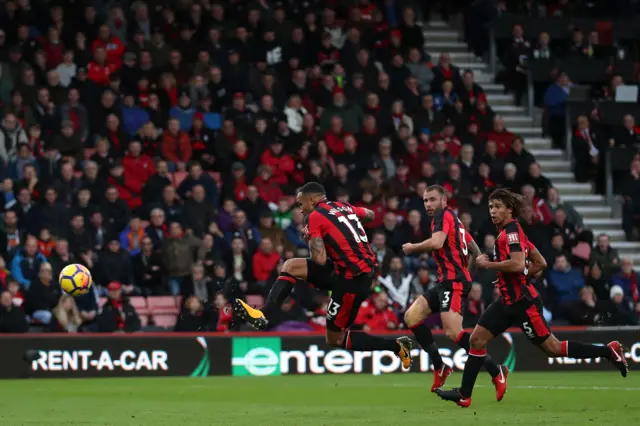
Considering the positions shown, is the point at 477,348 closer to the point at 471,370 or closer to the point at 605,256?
the point at 471,370

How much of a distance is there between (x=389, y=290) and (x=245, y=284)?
89.8 inches

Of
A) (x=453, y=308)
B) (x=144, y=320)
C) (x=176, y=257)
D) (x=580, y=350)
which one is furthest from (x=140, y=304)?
(x=580, y=350)

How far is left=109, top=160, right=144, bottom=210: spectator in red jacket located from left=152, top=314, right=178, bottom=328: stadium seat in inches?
80.5

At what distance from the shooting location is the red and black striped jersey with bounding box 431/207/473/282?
13.0 meters

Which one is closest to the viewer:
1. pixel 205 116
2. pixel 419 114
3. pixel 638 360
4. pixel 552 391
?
pixel 552 391

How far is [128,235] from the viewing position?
20219 mm

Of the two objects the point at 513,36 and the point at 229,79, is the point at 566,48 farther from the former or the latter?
the point at 229,79

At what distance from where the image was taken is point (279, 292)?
13.3m

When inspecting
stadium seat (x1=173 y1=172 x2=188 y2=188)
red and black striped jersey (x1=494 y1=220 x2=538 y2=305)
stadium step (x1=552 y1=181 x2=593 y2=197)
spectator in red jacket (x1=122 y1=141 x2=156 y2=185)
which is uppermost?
spectator in red jacket (x1=122 y1=141 x2=156 y2=185)

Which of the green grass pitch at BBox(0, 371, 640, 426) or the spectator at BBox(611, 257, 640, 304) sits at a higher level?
the spectator at BBox(611, 257, 640, 304)

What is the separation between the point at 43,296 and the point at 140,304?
1610 millimetres

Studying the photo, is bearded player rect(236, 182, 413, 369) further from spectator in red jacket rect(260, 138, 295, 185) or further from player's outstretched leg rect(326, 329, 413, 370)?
spectator in red jacket rect(260, 138, 295, 185)

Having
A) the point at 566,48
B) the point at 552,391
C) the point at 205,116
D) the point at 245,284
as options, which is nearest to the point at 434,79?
the point at 566,48

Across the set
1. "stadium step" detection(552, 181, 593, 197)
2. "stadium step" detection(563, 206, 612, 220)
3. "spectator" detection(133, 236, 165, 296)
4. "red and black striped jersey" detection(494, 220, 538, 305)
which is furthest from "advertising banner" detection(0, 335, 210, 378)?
"stadium step" detection(552, 181, 593, 197)
